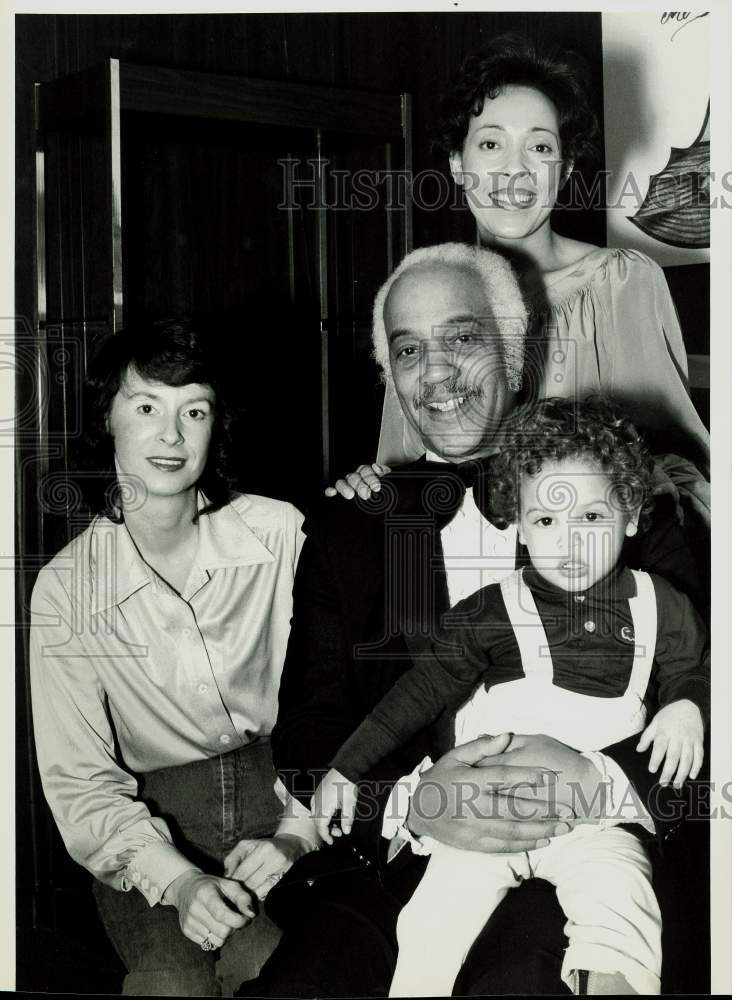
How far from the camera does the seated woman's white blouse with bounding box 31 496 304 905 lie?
186cm

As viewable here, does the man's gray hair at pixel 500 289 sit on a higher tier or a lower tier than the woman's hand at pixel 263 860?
higher

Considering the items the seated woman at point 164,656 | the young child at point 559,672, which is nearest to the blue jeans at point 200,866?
the seated woman at point 164,656

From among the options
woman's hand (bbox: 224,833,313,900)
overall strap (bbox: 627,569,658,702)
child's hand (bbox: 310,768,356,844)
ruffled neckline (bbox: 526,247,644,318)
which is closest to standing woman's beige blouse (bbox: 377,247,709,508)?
ruffled neckline (bbox: 526,247,644,318)

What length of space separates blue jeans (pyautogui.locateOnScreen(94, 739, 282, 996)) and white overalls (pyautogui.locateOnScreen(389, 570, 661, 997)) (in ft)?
0.85

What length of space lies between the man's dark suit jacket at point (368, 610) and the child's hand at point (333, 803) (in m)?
0.02

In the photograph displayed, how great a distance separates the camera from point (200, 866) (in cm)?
186

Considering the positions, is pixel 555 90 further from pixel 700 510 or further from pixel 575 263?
pixel 700 510

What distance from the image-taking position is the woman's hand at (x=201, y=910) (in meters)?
1.77

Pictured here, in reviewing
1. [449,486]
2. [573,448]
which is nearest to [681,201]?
[573,448]

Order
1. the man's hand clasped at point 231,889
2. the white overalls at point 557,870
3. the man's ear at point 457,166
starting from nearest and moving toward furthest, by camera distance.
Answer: the white overalls at point 557,870
the man's hand clasped at point 231,889
the man's ear at point 457,166

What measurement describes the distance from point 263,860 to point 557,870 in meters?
0.47

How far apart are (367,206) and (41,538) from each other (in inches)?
31.0

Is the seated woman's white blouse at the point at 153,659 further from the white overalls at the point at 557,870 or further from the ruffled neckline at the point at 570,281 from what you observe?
the ruffled neckline at the point at 570,281

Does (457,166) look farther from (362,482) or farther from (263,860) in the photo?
(263,860)
